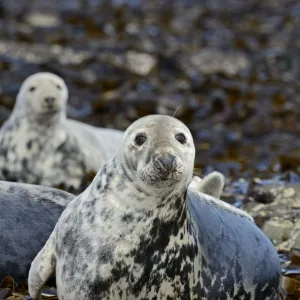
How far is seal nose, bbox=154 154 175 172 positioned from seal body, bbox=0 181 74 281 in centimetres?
140

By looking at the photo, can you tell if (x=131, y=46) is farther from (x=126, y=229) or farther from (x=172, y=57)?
(x=126, y=229)

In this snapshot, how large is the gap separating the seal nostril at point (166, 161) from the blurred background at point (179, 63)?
7043 mm

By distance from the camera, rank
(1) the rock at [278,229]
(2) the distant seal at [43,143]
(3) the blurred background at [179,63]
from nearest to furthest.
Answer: (1) the rock at [278,229]
(2) the distant seal at [43,143]
(3) the blurred background at [179,63]

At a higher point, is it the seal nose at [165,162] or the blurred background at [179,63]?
the blurred background at [179,63]

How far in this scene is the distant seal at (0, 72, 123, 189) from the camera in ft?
26.0

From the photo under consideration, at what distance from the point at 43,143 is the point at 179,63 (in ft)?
20.1

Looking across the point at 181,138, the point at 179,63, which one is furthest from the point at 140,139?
the point at 179,63

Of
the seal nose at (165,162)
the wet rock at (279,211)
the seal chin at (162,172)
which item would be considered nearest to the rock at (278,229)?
the wet rock at (279,211)

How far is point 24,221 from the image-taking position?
198 inches

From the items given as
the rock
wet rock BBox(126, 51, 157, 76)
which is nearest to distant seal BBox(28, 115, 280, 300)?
the rock

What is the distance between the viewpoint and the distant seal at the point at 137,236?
3949 mm

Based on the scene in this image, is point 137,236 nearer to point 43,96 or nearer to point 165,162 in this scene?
point 165,162

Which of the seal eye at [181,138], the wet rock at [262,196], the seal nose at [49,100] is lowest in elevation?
the wet rock at [262,196]

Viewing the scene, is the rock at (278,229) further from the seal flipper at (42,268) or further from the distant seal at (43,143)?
the distant seal at (43,143)
